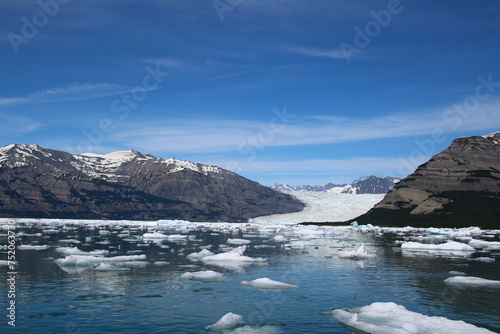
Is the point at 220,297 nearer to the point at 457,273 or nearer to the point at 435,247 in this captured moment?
the point at 457,273

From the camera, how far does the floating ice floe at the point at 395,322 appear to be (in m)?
15.3

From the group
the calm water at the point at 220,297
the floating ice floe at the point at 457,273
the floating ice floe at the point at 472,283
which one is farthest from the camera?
the floating ice floe at the point at 457,273

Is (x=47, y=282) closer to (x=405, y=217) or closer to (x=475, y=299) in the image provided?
(x=475, y=299)

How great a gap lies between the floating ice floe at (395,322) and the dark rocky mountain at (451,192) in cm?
11480

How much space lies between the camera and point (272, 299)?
21469 millimetres

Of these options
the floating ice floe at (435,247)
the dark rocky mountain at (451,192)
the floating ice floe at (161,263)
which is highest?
the dark rocky mountain at (451,192)

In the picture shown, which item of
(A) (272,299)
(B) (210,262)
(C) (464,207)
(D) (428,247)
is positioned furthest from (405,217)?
(A) (272,299)

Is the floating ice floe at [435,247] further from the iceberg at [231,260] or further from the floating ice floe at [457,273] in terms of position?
the iceberg at [231,260]

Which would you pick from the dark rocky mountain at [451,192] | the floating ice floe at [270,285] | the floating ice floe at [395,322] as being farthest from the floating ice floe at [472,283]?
the dark rocky mountain at [451,192]

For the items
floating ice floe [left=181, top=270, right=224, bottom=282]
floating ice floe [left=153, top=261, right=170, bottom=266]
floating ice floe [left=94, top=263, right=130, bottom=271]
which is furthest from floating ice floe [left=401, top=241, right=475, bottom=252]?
floating ice floe [left=94, top=263, right=130, bottom=271]

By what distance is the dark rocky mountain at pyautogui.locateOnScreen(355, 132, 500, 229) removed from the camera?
459 feet

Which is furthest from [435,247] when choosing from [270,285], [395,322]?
[395,322]

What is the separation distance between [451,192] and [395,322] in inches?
6483

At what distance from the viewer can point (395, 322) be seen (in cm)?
1630
